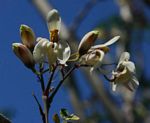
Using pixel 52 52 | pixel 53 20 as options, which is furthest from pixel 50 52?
pixel 53 20

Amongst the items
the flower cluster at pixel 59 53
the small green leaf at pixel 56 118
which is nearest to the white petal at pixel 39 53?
the flower cluster at pixel 59 53

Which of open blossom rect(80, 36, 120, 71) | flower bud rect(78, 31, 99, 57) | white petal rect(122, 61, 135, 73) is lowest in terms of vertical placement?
white petal rect(122, 61, 135, 73)

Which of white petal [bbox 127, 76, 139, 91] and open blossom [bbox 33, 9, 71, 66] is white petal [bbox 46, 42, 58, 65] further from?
white petal [bbox 127, 76, 139, 91]

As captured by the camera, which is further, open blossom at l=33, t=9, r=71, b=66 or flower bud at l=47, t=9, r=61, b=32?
flower bud at l=47, t=9, r=61, b=32

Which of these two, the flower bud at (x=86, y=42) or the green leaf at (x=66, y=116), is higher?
the flower bud at (x=86, y=42)

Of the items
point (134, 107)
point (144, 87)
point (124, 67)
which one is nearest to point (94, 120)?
point (134, 107)

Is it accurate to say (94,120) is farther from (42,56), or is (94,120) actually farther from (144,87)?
(42,56)

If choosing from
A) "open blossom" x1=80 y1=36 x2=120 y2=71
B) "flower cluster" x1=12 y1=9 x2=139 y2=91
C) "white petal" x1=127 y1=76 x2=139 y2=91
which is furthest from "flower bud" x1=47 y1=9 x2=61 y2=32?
"white petal" x1=127 y1=76 x2=139 y2=91

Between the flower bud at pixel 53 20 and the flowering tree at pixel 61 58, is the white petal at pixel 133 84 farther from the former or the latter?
the flower bud at pixel 53 20
